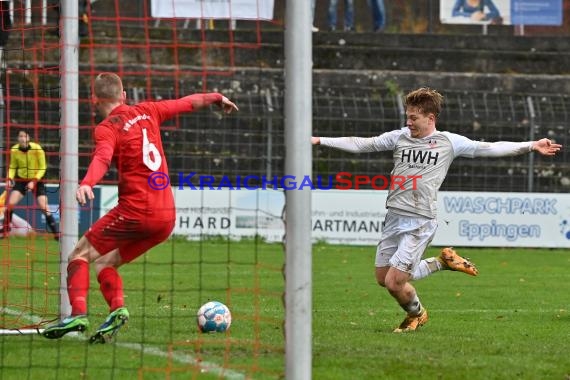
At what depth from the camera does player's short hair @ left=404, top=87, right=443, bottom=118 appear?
9.51 meters

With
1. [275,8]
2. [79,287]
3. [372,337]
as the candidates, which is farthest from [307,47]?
[275,8]

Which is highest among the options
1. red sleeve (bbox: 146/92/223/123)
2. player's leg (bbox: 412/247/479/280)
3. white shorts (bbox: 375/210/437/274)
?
red sleeve (bbox: 146/92/223/123)

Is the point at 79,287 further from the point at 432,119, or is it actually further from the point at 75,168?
the point at 432,119

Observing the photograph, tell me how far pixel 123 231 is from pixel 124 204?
183mm

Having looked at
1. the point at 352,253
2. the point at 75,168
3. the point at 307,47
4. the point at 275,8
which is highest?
the point at 275,8

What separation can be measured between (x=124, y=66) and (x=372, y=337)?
51.8 ft

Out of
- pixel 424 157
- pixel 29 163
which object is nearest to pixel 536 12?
pixel 29 163

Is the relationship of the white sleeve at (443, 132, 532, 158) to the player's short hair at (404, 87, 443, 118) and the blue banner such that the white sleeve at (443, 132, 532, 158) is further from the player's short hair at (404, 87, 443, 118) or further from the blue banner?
the blue banner

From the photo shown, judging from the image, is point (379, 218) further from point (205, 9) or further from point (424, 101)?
point (424, 101)

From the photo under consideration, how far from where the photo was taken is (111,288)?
8227 millimetres

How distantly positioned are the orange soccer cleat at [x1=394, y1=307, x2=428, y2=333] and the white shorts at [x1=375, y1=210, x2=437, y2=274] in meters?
0.38

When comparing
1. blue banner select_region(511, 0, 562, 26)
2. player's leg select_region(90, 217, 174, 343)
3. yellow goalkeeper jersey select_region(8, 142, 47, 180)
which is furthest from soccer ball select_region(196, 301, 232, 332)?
blue banner select_region(511, 0, 562, 26)

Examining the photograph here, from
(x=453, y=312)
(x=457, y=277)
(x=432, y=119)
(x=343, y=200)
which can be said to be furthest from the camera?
(x=343, y=200)

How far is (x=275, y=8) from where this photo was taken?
24781 mm
